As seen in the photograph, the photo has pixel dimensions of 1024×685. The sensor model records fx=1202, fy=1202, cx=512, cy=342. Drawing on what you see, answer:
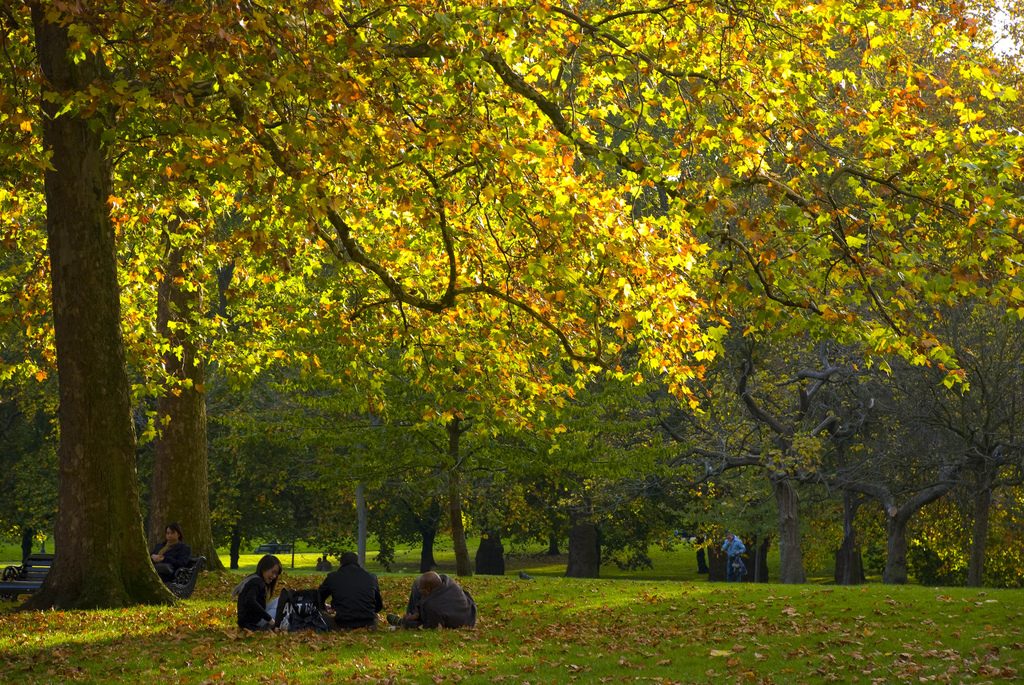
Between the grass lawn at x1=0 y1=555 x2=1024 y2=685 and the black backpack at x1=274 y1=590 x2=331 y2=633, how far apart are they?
479mm

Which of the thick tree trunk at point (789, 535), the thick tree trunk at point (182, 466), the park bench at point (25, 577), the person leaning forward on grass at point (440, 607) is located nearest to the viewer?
the person leaning forward on grass at point (440, 607)

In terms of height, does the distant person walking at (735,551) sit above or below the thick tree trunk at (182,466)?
below

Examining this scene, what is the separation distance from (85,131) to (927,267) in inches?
420

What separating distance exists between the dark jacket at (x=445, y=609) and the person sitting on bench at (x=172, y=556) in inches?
178

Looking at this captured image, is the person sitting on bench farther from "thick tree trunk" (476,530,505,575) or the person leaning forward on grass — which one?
"thick tree trunk" (476,530,505,575)

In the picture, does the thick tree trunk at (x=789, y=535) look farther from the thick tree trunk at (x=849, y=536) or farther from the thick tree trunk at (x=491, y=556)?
the thick tree trunk at (x=491, y=556)

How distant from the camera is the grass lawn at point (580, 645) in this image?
1204cm

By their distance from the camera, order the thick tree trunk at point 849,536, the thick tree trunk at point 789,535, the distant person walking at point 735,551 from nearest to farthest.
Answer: the thick tree trunk at point 789,535
the thick tree trunk at point 849,536
the distant person walking at point 735,551

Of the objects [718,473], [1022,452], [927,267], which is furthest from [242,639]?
[718,473]

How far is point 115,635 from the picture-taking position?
1355cm

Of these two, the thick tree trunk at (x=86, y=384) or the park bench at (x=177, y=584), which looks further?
the park bench at (x=177, y=584)

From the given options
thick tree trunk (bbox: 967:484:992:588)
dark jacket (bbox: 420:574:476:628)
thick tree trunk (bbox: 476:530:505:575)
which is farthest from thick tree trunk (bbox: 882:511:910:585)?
dark jacket (bbox: 420:574:476:628)

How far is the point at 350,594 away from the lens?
1581 cm

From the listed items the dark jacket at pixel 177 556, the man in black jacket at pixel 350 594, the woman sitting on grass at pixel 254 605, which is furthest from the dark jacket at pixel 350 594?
the dark jacket at pixel 177 556
